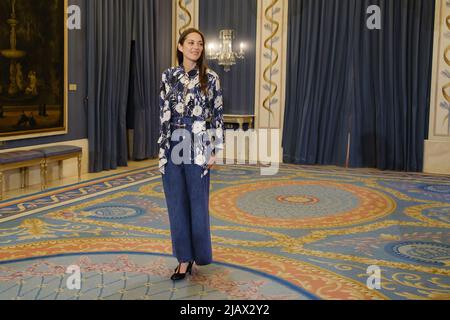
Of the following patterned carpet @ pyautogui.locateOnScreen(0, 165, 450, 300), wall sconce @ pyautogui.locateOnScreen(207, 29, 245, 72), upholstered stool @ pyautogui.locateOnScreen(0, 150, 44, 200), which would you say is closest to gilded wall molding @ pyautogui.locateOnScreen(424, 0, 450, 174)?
patterned carpet @ pyautogui.locateOnScreen(0, 165, 450, 300)

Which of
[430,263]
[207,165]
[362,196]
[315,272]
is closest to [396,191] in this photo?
[362,196]

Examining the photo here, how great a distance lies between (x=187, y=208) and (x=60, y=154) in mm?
3707

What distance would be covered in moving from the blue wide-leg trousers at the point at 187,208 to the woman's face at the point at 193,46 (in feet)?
2.07

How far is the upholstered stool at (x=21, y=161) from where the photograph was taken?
566 centimetres

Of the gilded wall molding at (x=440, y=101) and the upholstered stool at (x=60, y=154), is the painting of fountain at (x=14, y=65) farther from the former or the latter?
the gilded wall molding at (x=440, y=101)

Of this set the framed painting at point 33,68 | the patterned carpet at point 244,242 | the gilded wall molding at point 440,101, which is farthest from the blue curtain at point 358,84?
the framed painting at point 33,68

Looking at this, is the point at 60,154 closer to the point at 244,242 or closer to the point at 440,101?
the point at 244,242

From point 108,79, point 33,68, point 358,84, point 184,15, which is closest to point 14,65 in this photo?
point 33,68

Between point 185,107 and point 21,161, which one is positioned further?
point 21,161

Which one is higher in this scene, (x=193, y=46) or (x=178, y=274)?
(x=193, y=46)

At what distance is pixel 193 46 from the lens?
3182mm

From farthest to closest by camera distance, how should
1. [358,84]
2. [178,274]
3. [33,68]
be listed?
[358,84], [33,68], [178,274]

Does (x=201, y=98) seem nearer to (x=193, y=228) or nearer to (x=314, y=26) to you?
(x=193, y=228)

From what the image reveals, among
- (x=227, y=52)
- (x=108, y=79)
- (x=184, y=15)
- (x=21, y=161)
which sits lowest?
(x=21, y=161)
